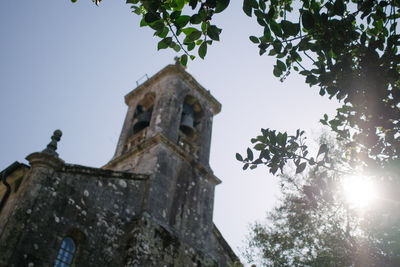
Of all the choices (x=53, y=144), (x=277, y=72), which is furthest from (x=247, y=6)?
(x=53, y=144)

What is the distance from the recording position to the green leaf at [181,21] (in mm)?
2969

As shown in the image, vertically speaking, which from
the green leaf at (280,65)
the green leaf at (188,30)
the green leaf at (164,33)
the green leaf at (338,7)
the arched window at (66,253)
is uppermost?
the green leaf at (338,7)

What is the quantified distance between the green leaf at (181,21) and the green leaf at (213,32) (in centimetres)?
23

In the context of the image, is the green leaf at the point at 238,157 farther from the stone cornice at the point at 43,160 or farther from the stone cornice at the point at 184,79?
the stone cornice at the point at 184,79

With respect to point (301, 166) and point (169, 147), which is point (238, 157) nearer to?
point (301, 166)

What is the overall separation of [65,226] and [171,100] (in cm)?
678

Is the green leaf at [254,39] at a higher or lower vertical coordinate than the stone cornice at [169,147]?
lower

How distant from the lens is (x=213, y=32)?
3090mm

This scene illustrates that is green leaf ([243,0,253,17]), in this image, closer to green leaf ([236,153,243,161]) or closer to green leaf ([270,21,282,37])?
green leaf ([270,21,282,37])

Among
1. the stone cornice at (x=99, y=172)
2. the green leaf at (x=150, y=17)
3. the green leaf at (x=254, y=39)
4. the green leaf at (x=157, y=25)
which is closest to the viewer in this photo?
the green leaf at (x=150, y=17)

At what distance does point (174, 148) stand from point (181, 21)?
29.7 feet

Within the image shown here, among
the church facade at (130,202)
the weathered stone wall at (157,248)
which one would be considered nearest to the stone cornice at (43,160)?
the church facade at (130,202)

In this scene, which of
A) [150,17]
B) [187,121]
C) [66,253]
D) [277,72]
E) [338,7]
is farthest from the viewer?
[187,121]

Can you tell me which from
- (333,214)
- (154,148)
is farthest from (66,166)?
(333,214)
